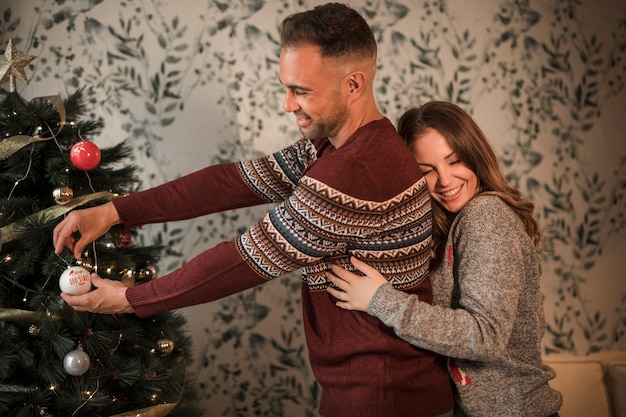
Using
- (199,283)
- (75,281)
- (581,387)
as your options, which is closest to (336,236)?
(199,283)

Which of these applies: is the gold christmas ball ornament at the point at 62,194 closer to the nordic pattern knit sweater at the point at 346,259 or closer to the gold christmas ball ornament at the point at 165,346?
the nordic pattern knit sweater at the point at 346,259

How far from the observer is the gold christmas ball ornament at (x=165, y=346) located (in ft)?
5.43

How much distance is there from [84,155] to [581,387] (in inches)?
78.1

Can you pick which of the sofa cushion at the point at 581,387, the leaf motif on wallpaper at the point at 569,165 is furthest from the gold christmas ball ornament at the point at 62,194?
the sofa cushion at the point at 581,387

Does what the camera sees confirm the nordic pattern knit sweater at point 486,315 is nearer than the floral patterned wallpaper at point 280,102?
Yes

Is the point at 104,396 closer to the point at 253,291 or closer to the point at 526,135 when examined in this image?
the point at 253,291

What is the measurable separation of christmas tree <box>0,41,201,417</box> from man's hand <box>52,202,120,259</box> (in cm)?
2

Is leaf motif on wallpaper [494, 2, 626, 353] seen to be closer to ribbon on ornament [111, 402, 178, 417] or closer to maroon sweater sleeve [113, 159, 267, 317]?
maroon sweater sleeve [113, 159, 267, 317]

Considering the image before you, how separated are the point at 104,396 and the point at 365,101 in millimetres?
897

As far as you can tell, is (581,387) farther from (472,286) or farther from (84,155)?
(84,155)

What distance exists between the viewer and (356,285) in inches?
58.2

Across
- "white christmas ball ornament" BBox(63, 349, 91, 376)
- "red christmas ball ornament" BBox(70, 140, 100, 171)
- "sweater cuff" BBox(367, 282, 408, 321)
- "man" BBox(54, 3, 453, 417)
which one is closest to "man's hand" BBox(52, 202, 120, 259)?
"man" BBox(54, 3, 453, 417)

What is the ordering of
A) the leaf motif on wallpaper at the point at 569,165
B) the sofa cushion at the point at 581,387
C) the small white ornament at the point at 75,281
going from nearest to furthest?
the small white ornament at the point at 75,281 → the sofa cushion at the point at 581,387 → the leaf motif on wallpaper at the point at 569,165

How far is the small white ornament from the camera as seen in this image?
54.6 inches
